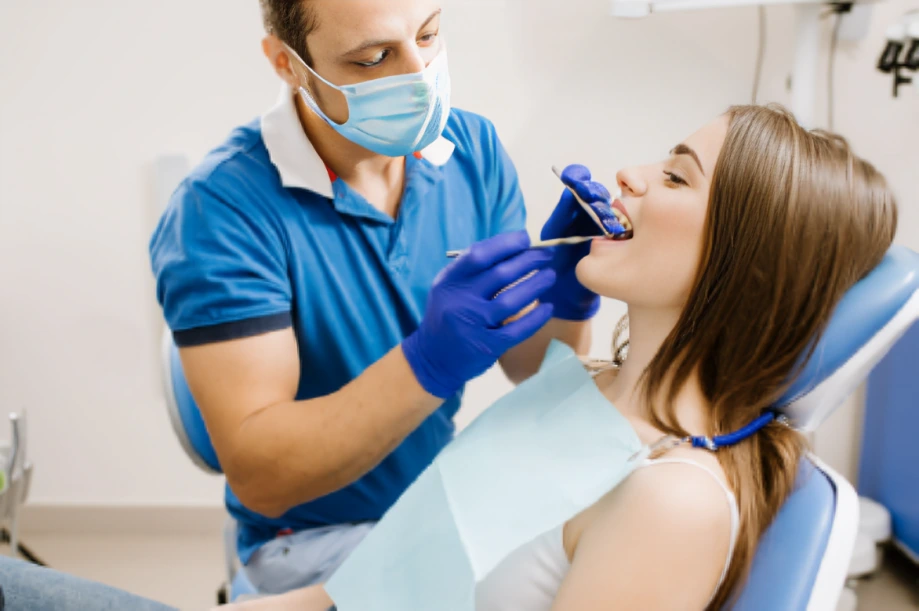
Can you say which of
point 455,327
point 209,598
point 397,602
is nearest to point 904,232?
point 455,327

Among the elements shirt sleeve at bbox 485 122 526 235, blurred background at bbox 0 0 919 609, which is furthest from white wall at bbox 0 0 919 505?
shirt sleeve at bbox 485 122 526 235

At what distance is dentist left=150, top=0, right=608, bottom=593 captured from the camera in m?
1.05

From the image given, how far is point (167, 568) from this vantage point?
2.36 meters

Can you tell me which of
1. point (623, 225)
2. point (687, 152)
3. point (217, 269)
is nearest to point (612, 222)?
point (623, 225)

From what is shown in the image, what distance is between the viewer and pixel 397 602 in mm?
996

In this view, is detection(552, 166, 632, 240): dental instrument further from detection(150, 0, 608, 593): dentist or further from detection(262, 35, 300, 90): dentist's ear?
detection(262, 35, 300, 90): dentist's ear

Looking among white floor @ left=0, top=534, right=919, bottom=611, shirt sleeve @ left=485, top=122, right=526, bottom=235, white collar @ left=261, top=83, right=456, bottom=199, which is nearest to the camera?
white collar @ left=261, top=83, right=456, bottom=199

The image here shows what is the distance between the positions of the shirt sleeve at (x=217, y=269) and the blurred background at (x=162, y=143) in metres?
1.05

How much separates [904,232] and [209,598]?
2.08m

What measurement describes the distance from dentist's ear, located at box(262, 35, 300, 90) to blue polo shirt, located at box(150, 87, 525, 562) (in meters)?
0.05

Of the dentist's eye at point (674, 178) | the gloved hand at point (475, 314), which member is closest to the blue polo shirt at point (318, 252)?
the gloved hand at point (475, 314)

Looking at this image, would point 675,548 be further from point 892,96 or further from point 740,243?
point 892,96

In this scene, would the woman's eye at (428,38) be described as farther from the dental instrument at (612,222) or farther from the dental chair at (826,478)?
the dental chair at (826,478)

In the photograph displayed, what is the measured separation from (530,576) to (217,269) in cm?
57
